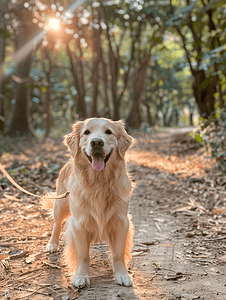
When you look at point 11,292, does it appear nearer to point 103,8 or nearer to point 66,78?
point 103,8

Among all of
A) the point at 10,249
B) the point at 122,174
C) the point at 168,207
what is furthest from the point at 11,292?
the point at 168,207

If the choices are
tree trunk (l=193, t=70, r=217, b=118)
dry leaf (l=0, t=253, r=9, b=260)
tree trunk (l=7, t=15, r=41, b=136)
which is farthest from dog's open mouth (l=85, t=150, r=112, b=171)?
tree trunk (l=7, t=15, r=41, b=136)

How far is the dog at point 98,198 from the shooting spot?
2746 mm

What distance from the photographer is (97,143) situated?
2.65 metres

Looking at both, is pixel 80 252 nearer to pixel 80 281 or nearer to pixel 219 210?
pixel 80 281

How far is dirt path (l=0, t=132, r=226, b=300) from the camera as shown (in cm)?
253

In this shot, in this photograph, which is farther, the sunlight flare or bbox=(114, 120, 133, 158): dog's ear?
the sunlight flare

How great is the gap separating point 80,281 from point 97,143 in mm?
1242

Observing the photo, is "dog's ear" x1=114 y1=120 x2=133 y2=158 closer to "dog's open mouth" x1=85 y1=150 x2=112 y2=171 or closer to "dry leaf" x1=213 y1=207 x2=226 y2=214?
"dog's open mouth" x1=85 y1=150 x2=112 y2=171

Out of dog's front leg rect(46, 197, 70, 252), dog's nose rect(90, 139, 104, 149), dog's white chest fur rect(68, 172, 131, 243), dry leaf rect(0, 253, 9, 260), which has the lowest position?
dry leaf rect(0, 253, 9, 260)

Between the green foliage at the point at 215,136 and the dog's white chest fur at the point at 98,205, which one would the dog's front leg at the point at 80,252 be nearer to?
the dog's white chest fur at the point at 98,205

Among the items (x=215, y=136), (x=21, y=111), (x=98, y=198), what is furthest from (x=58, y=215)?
(x=21, y=111)

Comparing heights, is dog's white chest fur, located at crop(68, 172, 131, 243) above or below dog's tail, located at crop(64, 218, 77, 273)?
above

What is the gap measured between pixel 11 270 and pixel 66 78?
27.4 metres
